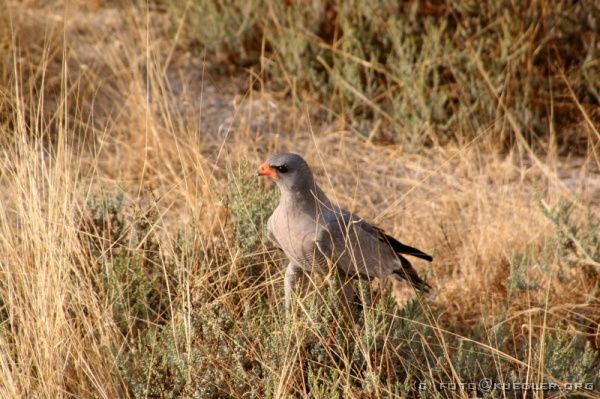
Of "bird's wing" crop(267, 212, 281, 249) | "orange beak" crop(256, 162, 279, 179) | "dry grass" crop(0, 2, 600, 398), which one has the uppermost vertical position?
"orange beak" crop(256, 162, 279, 179)

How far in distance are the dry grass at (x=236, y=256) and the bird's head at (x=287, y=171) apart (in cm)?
13

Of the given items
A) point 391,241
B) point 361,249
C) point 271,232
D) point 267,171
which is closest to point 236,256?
point 271,232

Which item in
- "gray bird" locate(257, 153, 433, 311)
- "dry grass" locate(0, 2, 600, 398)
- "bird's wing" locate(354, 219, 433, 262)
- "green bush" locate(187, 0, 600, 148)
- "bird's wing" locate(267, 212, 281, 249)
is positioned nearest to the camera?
"dry grass" locate(0, 2, 600, 398)

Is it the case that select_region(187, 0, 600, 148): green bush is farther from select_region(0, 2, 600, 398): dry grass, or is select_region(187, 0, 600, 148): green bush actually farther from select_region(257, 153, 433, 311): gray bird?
select_region(257, 153, 433, 311): gray bird

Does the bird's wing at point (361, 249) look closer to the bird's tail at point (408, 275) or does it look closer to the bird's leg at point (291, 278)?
the bird's tail at point (408, 275)

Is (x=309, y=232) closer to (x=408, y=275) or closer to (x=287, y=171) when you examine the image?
(x=287, y=171)

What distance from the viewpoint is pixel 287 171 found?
137 inches

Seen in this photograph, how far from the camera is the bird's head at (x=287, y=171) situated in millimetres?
3473

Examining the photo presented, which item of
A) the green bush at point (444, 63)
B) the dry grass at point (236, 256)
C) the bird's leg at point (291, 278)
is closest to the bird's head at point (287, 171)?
the dry grass at point (236, 256)

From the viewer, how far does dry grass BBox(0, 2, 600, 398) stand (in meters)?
3.19

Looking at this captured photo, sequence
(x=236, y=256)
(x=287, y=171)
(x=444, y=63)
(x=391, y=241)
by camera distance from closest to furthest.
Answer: (x=236, y=256) < (x=287, y=171) < (x=391, y=241) < (x=444, y=63)

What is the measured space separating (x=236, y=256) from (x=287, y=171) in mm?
391

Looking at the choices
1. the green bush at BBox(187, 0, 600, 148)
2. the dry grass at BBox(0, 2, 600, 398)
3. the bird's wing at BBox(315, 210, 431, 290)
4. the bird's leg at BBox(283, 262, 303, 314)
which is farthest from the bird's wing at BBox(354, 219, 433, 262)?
the green bush at BBox(187, 0, 600, 148)

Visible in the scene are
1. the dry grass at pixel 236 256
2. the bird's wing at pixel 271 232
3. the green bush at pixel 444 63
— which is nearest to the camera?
the dry grass at pixel 236 256
